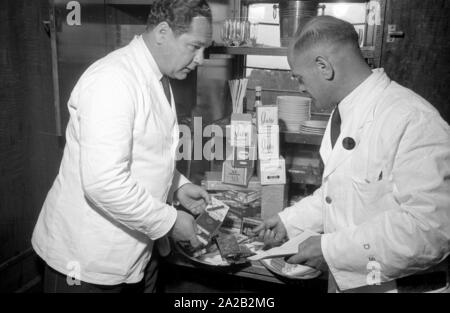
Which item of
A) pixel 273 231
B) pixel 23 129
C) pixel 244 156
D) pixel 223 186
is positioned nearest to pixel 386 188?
pixel 273 231

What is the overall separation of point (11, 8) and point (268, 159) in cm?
153

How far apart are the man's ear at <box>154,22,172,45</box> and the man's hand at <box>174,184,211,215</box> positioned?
2.39 feet

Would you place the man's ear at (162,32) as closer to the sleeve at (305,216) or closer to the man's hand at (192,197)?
the man's hand at (192,197)

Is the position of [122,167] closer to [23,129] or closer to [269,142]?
[269,142]

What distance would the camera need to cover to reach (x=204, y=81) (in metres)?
2.42

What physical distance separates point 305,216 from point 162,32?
982mm

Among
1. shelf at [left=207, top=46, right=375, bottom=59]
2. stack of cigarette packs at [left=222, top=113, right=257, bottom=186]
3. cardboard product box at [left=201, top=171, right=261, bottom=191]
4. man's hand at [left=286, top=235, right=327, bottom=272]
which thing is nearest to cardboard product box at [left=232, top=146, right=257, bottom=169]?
stack of cigarette packs at [left=222, top=113, right=257, bottom=186]

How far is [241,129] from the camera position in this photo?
7.16 feet

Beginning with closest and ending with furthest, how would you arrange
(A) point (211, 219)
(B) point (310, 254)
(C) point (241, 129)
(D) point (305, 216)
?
1. (B) point (310, 254)
2. (D) point (305, 216)
3. (A) point (211, 219)
4. (C) point (241, 129)

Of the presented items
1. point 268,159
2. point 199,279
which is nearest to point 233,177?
point 268,159

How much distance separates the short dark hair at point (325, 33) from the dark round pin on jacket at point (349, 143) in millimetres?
328

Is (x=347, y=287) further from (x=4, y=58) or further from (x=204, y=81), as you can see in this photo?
(x=4, y=58)

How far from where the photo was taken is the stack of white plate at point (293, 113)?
2.28 m

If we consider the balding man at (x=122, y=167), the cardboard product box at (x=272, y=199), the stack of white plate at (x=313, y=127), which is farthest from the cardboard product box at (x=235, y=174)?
A: the balding man at (x=122, y=167)
